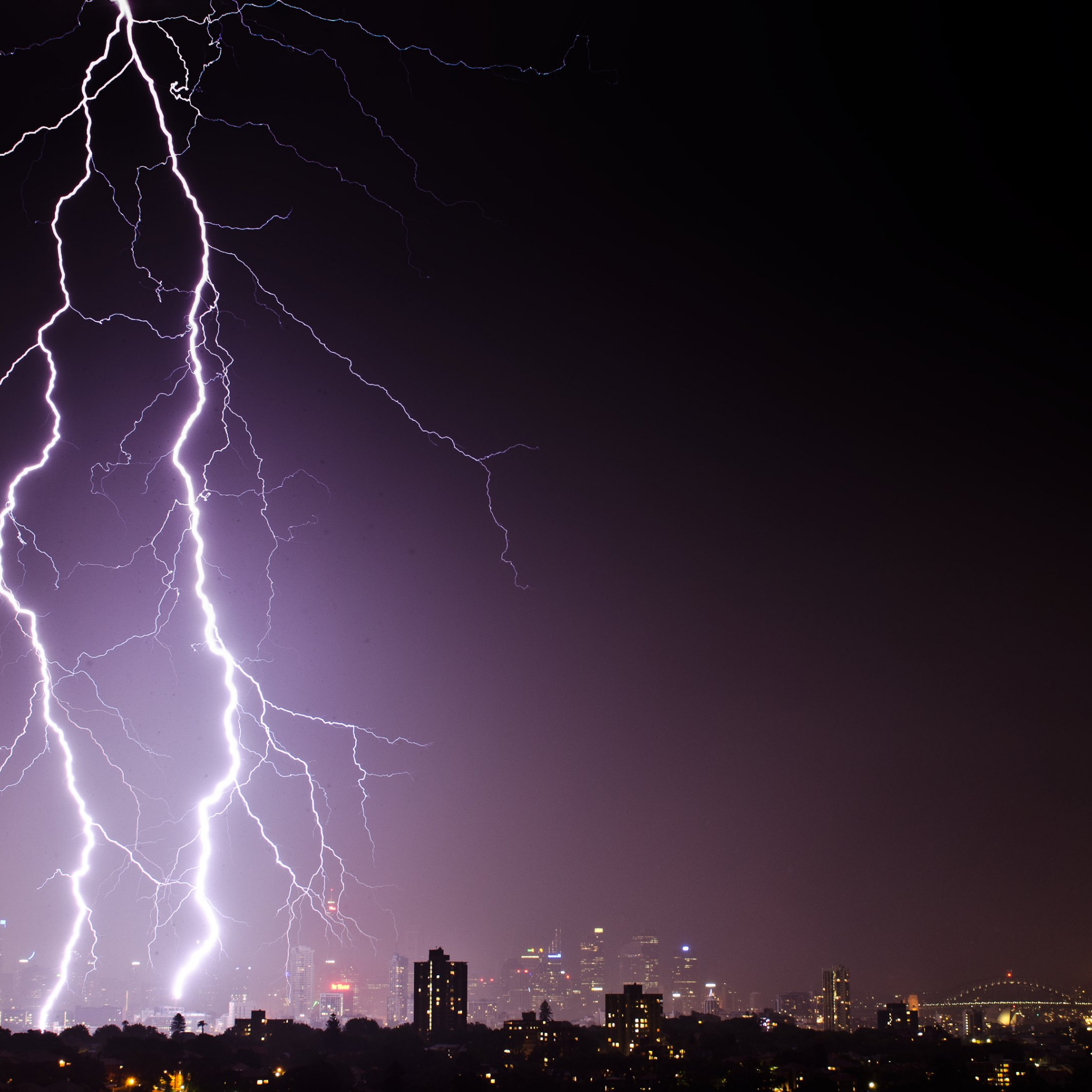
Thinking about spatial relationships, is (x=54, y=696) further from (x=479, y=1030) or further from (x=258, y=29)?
(x=479, y=1030)

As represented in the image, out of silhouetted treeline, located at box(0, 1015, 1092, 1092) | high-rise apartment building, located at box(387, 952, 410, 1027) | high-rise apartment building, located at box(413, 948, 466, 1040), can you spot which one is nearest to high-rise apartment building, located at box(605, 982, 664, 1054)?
silhouetted treeline, located at box(0, 1015, 1092, 1092)

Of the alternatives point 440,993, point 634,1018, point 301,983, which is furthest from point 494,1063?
point 301,983

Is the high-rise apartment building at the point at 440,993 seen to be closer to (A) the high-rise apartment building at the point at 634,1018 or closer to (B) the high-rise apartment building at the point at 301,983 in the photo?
(A) the high-rise apartment building at the point at 634,1018

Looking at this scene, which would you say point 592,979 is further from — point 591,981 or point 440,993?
point 440,993

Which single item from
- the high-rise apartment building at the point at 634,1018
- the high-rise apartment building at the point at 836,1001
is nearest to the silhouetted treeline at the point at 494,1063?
the high-rise apartment building at the point at 634,1018

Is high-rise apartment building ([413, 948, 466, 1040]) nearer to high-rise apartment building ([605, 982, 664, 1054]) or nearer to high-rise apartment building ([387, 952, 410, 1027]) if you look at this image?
high-rise apartment building ([605, 982, 664, 1054])
